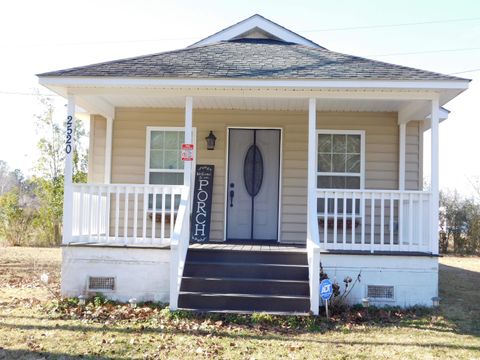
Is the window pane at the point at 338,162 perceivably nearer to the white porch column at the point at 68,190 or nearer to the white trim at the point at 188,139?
the white trim at the point at 188,139

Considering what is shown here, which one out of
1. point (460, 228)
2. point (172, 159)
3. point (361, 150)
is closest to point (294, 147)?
point (361, 150)

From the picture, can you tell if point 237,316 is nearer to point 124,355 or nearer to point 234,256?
point 234,256

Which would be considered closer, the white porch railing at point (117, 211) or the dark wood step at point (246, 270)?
the dark wood step at point (246, 270)

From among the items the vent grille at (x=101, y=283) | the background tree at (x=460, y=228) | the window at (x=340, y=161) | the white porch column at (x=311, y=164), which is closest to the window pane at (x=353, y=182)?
the window at (x=340, y=161)

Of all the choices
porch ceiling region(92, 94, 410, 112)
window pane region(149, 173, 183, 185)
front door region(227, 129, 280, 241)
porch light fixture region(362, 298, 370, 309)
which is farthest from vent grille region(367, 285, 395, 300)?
window pane region(149, 173, 183, 185)

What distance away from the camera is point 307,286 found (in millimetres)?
6531

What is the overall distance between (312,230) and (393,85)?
2.36m

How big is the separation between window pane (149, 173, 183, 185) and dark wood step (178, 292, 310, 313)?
3.04 m

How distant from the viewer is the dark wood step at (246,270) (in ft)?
22.3

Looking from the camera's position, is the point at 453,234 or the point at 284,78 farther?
the point at 453,234

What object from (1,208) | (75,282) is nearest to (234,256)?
(75,282)

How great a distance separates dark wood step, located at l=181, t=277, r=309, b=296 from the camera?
6.52m

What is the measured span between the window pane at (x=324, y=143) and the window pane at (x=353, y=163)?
0.42 meters

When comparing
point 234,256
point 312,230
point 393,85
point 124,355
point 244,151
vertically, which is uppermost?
point 393,85
